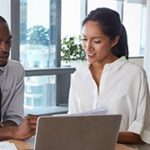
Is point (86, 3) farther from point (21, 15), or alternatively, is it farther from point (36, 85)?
point (36, 85)

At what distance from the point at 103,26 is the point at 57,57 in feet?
7.47

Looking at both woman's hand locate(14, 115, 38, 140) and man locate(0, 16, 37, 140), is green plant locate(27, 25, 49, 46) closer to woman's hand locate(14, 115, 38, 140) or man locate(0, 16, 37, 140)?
man locate(0, 16, 37, 140)

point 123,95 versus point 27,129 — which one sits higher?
point 123,95

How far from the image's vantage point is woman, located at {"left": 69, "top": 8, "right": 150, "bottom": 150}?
1.64m

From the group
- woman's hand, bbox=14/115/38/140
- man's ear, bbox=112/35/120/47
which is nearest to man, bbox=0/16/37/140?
woman's hand, bbox=14/115/38/140

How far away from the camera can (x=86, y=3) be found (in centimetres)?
432

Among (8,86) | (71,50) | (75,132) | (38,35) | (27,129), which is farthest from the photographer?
(71,50)

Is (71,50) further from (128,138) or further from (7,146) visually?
(7,146)

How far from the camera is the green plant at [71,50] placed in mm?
4035

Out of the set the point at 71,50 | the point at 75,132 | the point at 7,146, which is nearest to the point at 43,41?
the point at 71,50

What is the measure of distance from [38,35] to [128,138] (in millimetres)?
2485

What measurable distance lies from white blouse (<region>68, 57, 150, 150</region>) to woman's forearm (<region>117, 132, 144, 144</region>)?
0.07 feet

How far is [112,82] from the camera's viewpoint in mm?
1705

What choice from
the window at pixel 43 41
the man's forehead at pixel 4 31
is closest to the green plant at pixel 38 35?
the window at pixel 43 41
